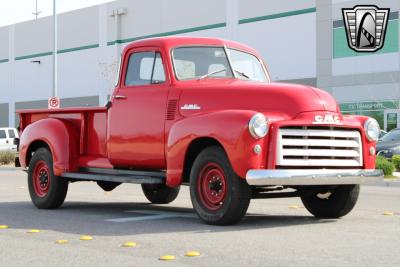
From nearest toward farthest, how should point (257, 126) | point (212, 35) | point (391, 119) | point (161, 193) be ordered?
point (257, 126), point (161, 193), point (391, 119), point (212, 35)

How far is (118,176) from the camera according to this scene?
955 centimetres

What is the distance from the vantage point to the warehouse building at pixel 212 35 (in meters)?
40.7

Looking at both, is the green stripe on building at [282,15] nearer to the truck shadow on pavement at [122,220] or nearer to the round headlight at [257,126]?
the truck shadow on pavement at [122,220]

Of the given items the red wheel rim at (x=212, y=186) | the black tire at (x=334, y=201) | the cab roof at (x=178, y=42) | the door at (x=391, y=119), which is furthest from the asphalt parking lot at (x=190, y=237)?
the door at (x=391, y=119)

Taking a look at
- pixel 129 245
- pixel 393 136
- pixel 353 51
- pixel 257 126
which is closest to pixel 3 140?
pixel 353 51

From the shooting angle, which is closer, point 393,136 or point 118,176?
point 118,176

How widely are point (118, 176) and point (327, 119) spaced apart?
9.65 feet

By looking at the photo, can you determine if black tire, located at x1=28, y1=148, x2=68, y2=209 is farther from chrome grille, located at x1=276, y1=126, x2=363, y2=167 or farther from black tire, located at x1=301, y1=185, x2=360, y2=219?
chrome grille, located at x1=276, y1=126, x2=363, y2=167

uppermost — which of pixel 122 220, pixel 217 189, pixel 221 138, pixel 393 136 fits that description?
pixel 221 138

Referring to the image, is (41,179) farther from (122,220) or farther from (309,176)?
(309,176)

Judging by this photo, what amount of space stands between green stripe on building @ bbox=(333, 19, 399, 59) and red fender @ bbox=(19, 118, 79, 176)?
32.0 metres

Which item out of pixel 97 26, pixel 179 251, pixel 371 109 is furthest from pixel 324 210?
pixel 97 26

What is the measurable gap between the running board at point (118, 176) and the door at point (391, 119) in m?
32.0

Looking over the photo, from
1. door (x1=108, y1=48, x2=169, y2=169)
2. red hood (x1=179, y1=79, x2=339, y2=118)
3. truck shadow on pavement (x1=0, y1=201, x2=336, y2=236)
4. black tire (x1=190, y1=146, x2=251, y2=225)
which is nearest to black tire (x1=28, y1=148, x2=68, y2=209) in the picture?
truck shadow on pavement (x1=0, y1=201, x2=336, y2=236)
